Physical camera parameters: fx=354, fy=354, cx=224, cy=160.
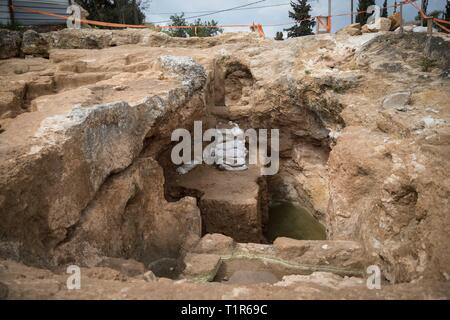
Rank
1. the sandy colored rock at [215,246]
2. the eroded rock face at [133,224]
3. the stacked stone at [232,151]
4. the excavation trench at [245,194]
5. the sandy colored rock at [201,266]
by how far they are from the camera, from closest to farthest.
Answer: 1. the eroded rock face at [133,224]
2. the sandy colored rock at [201,266]
3. the excavation trench at [245,194]
4. the sandy colored rock at [215,246]
5. the stacked stone at [232,151]

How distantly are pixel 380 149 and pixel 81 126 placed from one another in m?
3.54

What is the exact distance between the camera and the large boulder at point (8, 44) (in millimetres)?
7016

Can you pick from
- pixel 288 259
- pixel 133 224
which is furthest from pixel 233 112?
pixel 288 259

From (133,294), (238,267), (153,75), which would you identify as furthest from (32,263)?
(153,75)

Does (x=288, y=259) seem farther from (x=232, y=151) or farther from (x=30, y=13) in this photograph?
(x=30, y=13)

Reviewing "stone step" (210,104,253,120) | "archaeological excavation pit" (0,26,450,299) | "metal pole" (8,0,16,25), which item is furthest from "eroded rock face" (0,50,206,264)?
"metal pole" (8,0,16,25)

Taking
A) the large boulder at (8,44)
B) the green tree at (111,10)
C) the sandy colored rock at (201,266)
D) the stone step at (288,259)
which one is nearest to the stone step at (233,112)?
the large boulder at (8,44)

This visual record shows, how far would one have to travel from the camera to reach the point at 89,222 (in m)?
3.50

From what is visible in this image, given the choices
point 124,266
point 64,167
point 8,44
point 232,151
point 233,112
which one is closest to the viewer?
point 64,167

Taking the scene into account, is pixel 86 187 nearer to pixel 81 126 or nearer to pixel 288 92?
pixel 81 126

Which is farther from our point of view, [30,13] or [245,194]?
[30,13]

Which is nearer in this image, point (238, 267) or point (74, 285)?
point (74, 285)

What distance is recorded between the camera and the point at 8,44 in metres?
7.06

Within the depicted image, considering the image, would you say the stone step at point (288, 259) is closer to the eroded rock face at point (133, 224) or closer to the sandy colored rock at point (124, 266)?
the eroded rock face at point (133, 224)
